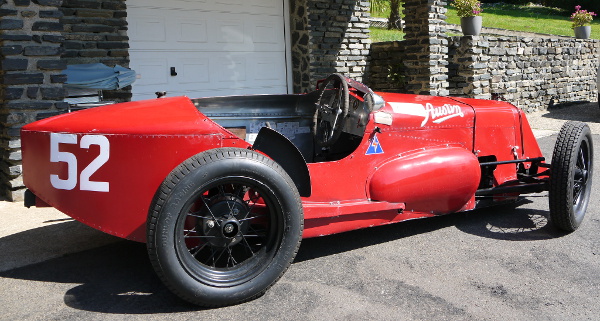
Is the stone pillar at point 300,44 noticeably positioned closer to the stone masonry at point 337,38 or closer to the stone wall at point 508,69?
the stone masonry at point 337,38

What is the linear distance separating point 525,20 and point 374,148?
26.0 m

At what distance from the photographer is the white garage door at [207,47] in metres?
7.82

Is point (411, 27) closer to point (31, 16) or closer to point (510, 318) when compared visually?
point (31, 16)

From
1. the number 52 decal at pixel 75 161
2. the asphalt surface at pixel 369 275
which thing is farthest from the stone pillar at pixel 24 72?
the number 52 decal at pixel 75 161

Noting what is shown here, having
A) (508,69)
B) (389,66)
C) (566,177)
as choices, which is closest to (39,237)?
(566,177)

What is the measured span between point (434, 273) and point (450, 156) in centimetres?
104

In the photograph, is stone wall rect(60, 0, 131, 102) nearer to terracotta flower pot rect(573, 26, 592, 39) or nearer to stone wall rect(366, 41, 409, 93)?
stone wall rect(366, 41, 409, 93)

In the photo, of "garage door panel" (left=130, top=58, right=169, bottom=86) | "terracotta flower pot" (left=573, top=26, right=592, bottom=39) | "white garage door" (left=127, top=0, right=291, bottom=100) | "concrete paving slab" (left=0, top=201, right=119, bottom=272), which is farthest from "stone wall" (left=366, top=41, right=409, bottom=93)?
"concrete paving slab" (left=0, top=201, right=119, bottom=272)

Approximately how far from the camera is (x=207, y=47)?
8.52 meters

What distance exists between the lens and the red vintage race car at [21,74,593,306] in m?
3.05

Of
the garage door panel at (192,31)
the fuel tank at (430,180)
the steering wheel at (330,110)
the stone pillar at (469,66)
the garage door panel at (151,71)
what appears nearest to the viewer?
the fuel tank at (430,180)

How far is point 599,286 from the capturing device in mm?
3348

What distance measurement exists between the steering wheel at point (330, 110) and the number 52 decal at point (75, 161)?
1.64m

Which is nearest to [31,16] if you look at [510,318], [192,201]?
[192,201]
